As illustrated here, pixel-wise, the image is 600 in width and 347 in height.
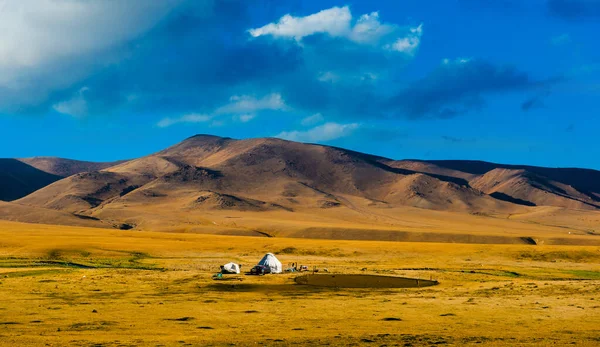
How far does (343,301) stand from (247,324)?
10.5 meters

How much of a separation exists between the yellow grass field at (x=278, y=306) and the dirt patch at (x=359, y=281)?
68.3 inches

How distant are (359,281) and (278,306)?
15.9 meters

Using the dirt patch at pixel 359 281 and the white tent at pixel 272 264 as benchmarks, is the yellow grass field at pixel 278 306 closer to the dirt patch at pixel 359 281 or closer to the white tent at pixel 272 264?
the dirt patch at pixel 359 281

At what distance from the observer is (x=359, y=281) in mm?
53094

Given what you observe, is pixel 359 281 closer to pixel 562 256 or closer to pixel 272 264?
pixel 272 264

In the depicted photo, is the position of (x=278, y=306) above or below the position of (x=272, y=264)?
below

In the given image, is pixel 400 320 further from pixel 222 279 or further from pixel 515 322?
pixel 222 279

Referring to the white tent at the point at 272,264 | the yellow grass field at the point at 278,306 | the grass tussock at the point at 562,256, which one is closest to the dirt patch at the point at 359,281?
the yellow grass field at the point at 278,306

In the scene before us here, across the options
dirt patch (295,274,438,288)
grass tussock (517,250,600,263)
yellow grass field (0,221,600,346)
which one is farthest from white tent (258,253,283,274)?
grass tussock (517,250,600,263)

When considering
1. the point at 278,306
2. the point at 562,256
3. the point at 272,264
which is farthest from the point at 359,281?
the point at 562,256

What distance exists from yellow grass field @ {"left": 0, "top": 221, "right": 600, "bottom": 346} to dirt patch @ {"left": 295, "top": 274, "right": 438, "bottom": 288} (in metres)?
1.74

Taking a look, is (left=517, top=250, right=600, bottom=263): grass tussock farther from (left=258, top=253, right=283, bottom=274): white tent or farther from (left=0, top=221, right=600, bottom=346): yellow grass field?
(left=258, top=253, right=283, bottom=274): white tent

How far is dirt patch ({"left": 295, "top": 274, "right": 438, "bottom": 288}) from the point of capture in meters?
50.7

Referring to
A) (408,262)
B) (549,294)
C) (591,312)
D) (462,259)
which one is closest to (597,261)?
(462,259)
